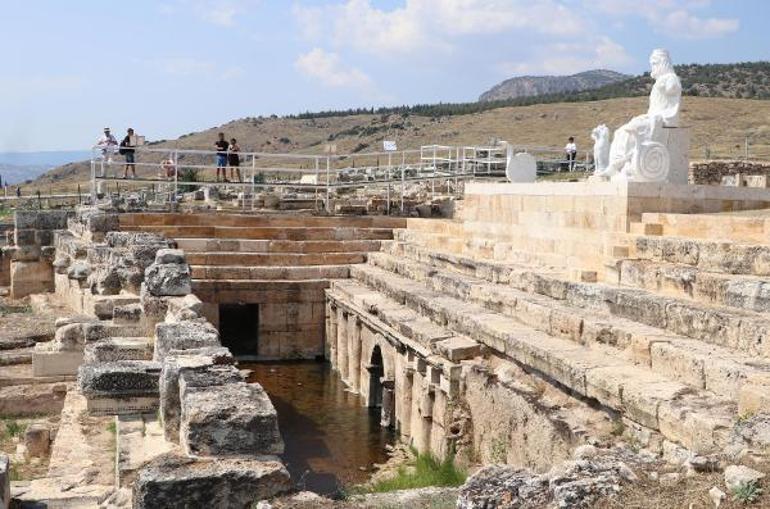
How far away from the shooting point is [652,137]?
11.6m

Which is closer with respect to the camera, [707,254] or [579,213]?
[707,254]

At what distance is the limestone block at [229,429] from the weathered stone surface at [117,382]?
185 centimetres

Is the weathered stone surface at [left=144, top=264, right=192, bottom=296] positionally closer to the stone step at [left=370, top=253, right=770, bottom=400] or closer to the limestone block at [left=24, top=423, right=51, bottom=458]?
the limestone block at [left=24, top=423, right=51, bottom=458]

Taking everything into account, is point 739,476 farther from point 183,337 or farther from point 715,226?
point 715,226

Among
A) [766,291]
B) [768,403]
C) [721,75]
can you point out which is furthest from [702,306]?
[721,75]

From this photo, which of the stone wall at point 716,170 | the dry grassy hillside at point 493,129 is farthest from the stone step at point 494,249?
the dry grassy hillside at point 493,129

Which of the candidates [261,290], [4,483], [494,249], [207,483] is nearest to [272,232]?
[261,290]

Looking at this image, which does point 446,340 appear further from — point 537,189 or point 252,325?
point 252,325

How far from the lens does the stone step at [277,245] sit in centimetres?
1728

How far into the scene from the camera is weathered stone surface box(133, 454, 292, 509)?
419cm

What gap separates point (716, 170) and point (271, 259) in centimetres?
1186

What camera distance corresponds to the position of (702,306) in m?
7.60

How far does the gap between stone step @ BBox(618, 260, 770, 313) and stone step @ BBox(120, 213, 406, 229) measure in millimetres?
9856

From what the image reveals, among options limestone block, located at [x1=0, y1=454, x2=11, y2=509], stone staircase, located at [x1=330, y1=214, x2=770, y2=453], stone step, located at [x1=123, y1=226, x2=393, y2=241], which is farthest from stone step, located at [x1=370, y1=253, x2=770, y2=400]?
stone step, located at [x1=123, y1=226, x2=393, y2=241]
